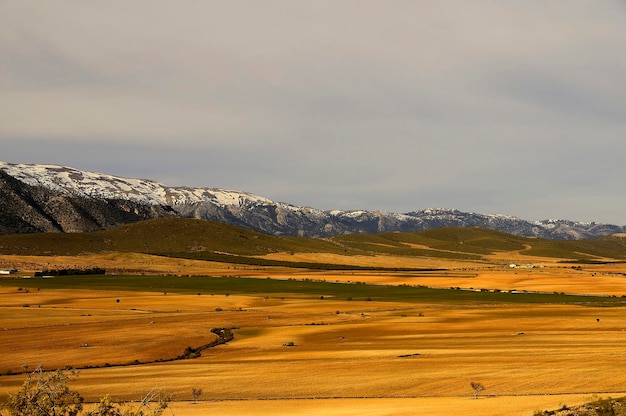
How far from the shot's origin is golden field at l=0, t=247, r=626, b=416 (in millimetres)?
35344

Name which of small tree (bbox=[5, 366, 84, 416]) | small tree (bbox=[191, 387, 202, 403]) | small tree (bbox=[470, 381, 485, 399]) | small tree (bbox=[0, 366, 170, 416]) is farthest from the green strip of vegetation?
small tree (bbox=[5, 366, 84, 416])

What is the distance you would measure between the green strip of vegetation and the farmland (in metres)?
1.14

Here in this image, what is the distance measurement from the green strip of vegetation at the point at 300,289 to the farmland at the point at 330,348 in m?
1.14

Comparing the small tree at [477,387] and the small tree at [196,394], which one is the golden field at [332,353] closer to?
the small tree at [196,394]

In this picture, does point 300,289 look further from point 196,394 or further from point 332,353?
point 196,394

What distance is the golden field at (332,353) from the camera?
35.3 meters

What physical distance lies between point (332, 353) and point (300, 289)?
254ft

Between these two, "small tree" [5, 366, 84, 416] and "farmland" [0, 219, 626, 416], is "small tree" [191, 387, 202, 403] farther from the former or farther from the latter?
"small tree" [5, 366, 84, 416]

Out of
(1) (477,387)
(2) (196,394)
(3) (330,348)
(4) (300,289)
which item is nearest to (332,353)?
(3) (330,348)

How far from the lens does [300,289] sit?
130 metres

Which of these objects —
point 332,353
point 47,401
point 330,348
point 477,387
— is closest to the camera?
point 47,401

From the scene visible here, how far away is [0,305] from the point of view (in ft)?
304

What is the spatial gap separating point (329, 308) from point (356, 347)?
37356mm

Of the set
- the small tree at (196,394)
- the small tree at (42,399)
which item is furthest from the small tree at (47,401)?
the small tree at (196,394)
